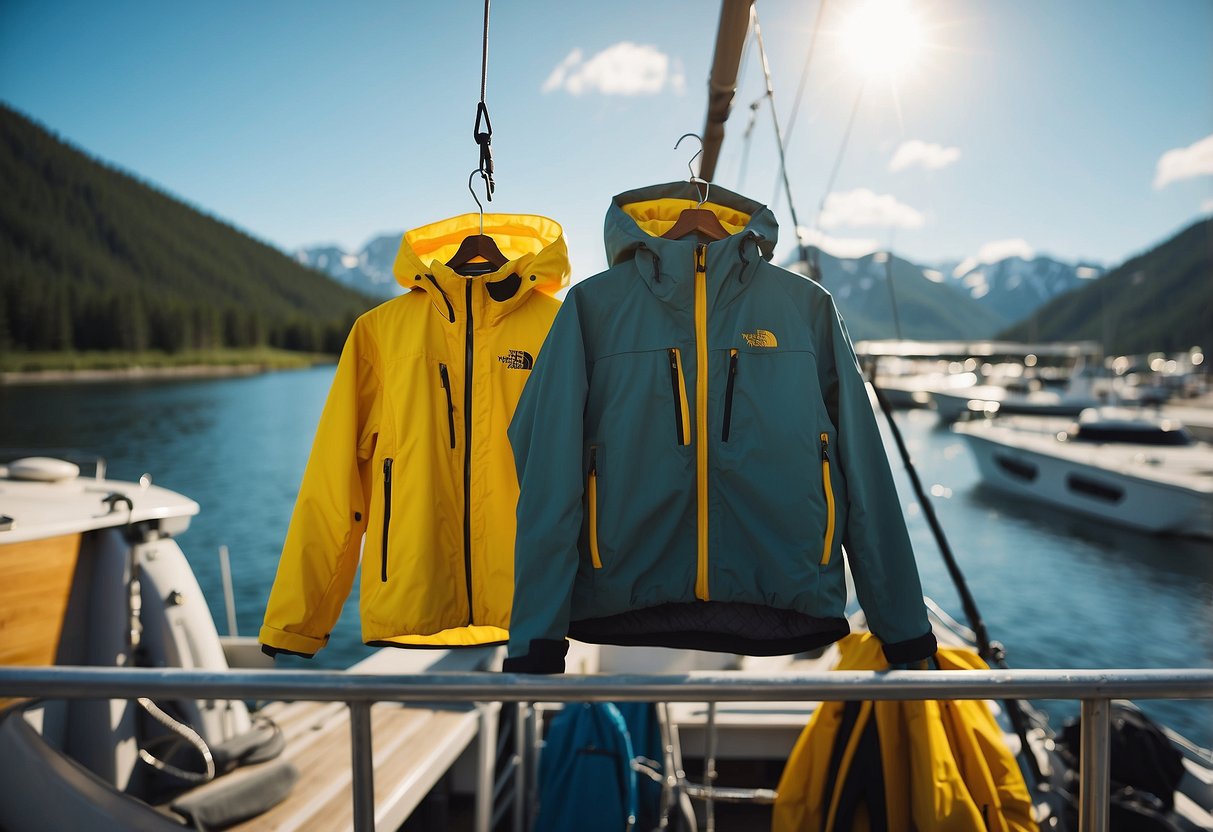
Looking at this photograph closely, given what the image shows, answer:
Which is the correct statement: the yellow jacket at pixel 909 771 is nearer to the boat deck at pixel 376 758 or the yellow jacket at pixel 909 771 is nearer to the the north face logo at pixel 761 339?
the the north face logo at pixel 761 339

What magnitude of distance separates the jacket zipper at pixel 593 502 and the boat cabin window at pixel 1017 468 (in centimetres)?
2452

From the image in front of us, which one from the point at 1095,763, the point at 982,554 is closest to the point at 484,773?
the point at 1095,763

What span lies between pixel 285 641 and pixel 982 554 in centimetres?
2073

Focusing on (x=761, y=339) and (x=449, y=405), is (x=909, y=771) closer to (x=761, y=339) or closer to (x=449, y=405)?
(x=761, y=339)

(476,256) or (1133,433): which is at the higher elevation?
(476,256)

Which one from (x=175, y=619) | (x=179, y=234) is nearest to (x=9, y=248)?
(x=179, y=234)

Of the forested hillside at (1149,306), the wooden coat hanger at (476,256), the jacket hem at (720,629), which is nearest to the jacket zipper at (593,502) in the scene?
the jacket hem at (720,629)

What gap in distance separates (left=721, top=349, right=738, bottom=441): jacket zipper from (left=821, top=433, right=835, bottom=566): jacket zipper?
252mm

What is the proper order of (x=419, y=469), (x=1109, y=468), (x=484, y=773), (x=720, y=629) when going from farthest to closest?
(x=1109, y=468) → (x=484, y=773) → (x=419, y=469) → (x=720, y=629)

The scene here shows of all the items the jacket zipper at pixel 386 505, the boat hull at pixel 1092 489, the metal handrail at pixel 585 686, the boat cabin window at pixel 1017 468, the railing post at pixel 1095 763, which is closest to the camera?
the metal handrail at pixel 585 686

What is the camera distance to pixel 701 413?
67.2 inches

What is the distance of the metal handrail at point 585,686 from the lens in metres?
1.25

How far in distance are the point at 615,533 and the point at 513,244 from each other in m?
1.15

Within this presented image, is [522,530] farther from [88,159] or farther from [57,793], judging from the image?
[88,159]
